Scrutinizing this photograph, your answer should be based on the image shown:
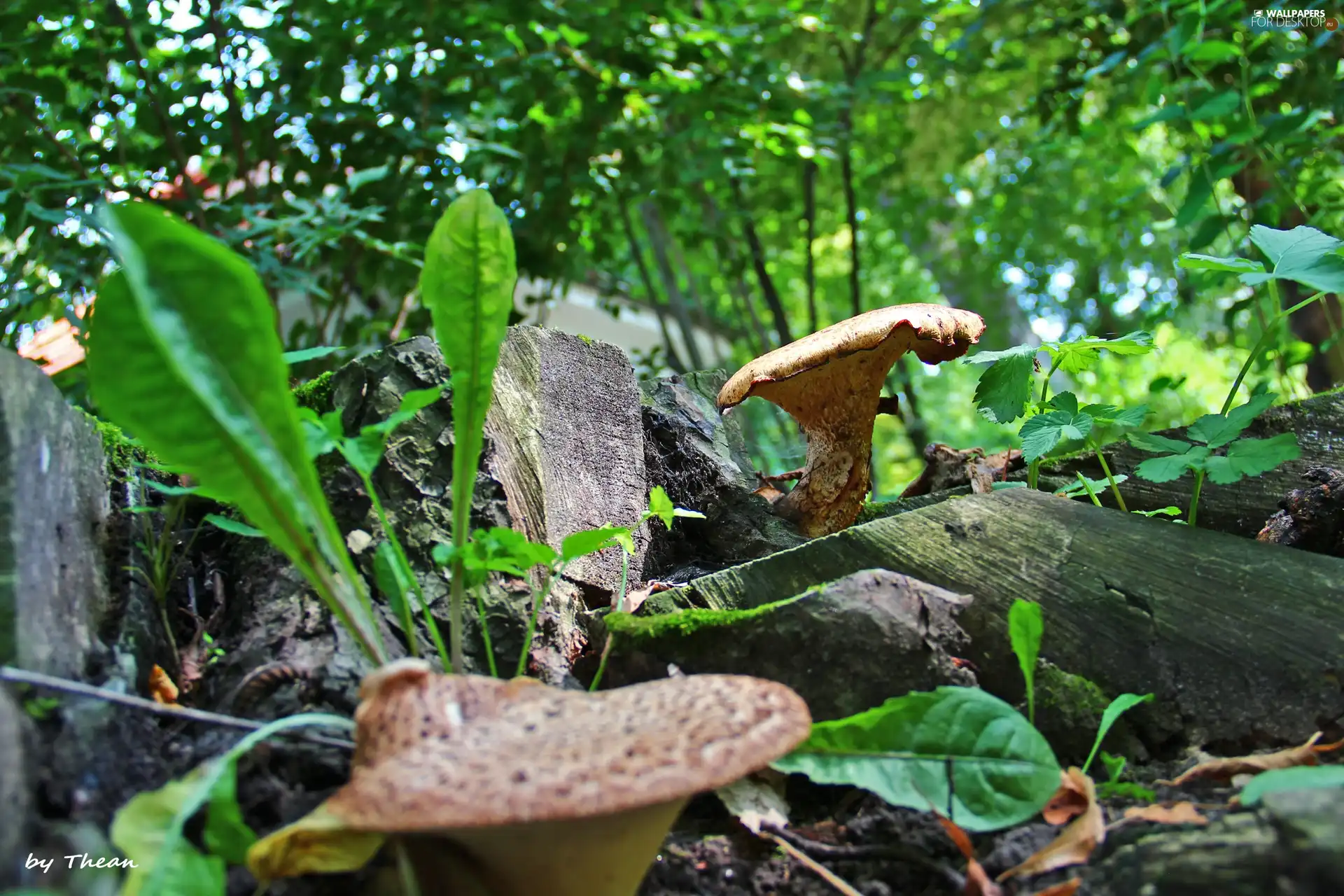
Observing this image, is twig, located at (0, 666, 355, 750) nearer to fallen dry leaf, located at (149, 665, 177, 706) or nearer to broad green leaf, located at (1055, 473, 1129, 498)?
fallen dry leaf, located at (149, 665, 177, 706)

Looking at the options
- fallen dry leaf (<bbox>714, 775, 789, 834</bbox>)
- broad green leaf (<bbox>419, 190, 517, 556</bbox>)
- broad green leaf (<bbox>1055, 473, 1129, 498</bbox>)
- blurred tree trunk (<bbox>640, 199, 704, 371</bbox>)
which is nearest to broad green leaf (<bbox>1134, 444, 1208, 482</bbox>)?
broad green leaf (<bbox>1055, 473, 1129, 498</bbox>)

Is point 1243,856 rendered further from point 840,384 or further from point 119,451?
point 119,451

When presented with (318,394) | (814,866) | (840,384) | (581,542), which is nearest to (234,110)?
(318,394)

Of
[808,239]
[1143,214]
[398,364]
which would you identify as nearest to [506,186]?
[808,239]

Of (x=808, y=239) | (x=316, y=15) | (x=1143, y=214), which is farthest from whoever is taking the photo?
(x=1143, y=214)

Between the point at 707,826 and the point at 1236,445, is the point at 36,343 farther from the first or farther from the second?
the point at 1236,445

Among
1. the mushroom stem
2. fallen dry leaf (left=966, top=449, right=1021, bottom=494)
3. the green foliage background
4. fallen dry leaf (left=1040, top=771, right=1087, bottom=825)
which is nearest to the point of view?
the mushroom stem

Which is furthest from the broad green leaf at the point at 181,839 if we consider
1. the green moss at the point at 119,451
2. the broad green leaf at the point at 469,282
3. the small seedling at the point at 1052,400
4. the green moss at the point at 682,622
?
the small seedling at the point at 1052,400

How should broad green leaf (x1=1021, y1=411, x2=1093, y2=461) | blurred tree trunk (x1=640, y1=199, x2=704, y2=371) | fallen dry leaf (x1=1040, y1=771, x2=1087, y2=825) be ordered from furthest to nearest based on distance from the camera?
blurred tree trunk (x1=640, y1=199, x2=704, y2=371), broad green leaf (x1=1021, y1=411, x2=1093, y2=461), fallen dry leaf (x1=1040, y1=771, x2=1087, y2=825)
